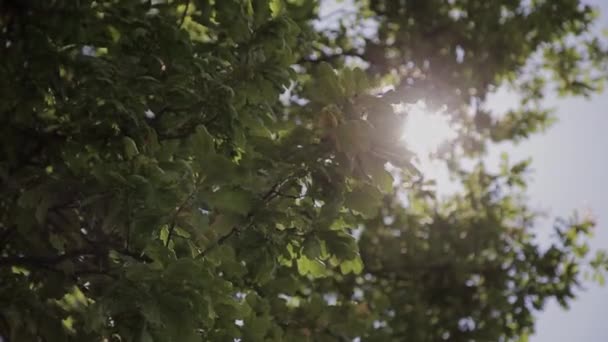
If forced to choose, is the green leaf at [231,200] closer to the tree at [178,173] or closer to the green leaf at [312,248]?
the tree at [178,173]

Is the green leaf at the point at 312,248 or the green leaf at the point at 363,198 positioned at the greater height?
the green leaf at the point at 363,198

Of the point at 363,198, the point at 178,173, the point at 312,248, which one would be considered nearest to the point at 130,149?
the point at 178,173

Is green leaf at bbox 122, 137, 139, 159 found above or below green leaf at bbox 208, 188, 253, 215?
below

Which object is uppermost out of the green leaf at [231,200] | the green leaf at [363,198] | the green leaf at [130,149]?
the green leaf at [363,198]

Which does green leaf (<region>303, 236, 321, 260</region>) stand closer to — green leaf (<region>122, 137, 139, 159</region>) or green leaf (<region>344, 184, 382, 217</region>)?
green leaf (<region>344, 184, 382, 217</region>)

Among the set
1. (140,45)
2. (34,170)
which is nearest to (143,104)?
(140,45)

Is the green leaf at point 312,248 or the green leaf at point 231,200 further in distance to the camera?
the green leaf at point 312,248

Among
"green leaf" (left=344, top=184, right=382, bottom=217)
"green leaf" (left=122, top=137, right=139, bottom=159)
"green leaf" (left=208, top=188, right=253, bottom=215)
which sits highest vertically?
"green leaf" (left=344, top=184, right=382, bottom=217)

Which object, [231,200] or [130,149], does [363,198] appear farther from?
[130,149]

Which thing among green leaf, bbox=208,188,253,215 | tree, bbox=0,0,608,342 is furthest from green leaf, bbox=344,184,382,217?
green leaf, bbox=208,188,253,215

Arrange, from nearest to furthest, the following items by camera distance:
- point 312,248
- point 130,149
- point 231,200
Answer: point 231,200
point 130,149
point 312,248

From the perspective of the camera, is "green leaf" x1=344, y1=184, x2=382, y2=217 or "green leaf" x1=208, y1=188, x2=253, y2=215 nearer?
"green leaf" x1=208, y1=188, x2=253, y2=215

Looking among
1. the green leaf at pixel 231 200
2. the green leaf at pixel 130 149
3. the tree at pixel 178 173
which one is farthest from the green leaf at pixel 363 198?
the green leaf at pixel 130 149

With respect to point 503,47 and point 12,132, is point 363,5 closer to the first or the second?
point 503,47
